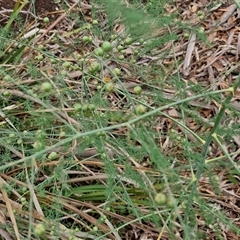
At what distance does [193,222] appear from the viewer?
1.42m

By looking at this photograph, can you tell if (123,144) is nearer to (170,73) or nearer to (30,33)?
(170,73)

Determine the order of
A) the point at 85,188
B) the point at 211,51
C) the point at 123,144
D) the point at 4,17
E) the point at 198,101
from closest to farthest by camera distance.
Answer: the point at 123,144
the point at 85,188
the point at 198,101
the point at 211,51
the point at 4,17

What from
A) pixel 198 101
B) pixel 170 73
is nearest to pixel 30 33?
pixel 170 73

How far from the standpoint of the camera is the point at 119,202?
5.71ft

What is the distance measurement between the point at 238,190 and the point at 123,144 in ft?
1.49

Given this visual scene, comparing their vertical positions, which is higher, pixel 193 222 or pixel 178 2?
pixel 178 2

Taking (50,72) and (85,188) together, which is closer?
(85,188)

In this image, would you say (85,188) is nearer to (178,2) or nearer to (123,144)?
(123,144)

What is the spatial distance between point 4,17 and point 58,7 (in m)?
0.24

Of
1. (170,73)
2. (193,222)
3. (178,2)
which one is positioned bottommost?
(193,222)

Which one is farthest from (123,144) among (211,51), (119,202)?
(211,51)

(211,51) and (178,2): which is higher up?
(178,2)

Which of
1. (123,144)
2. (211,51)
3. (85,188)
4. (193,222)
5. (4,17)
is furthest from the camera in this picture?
(4,17)

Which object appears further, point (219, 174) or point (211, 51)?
point (211, 51)
